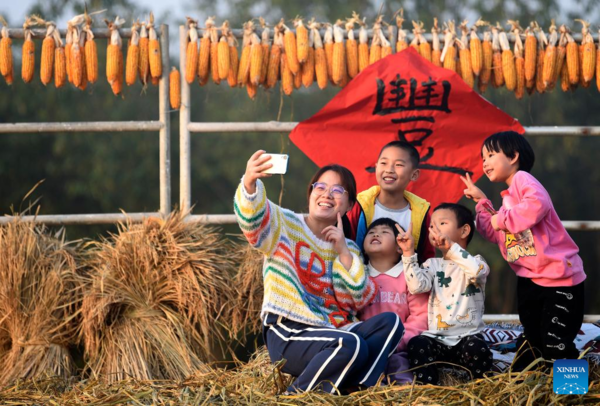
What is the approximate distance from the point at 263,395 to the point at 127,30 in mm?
2863


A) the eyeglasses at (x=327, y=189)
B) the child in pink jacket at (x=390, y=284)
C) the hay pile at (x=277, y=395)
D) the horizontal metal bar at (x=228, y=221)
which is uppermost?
the eyeglasses at (x=327, y=189)

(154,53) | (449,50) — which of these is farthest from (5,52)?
(449,50)

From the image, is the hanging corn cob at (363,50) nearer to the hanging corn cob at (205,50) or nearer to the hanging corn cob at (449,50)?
the hanging corn cob at (449,50)

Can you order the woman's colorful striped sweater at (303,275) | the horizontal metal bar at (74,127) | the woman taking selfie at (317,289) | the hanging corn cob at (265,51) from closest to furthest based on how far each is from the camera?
1. the woman taking selfie at (317,289)
2. the woman's colorful striped sweater at (303,275)
3. the horizontal metal bar at (74,127)
4. the hanging corn cob at (265,51)

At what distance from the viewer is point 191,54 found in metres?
4.93

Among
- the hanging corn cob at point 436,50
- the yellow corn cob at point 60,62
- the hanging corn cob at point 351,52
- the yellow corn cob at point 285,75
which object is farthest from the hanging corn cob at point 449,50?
the yellow corn cob at point 60,62

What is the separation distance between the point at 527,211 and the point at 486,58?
6.60 ft

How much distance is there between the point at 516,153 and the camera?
11.8ft

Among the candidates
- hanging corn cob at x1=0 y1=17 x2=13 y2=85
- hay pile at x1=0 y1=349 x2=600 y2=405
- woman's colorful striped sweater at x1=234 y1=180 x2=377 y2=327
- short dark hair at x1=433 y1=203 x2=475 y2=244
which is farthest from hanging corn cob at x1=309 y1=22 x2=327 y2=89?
hay pile at x1=0 y1=349 x2=600 y2=405

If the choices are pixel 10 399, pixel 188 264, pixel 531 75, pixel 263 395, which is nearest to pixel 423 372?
pixel 263 395

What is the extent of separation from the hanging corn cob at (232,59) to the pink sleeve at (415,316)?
6.75 feet

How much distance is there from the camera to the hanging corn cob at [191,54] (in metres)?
4.93

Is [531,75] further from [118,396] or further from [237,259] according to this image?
[118,396]

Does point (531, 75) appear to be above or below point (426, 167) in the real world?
above
